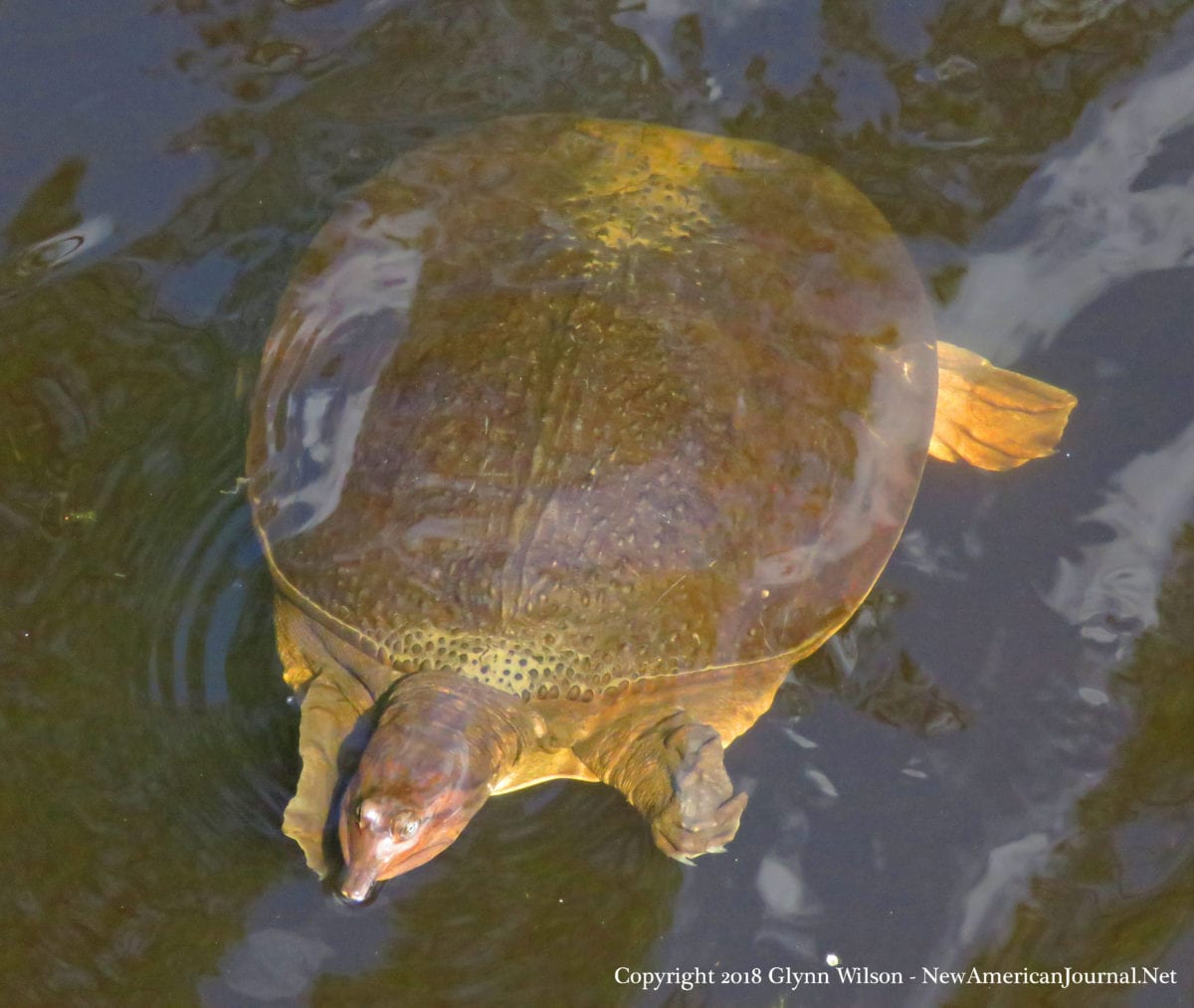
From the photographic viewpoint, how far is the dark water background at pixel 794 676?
3.30 metres

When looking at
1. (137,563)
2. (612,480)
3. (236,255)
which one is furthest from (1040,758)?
(236,255)

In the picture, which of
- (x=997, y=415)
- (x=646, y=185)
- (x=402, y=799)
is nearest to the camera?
(x=402, y=799)

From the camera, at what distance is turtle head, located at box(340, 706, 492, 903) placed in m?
2.90

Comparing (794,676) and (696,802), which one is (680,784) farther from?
(794,676)

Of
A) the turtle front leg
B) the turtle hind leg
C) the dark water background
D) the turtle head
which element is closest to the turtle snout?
the turtle head

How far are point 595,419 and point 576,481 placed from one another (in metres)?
0.17

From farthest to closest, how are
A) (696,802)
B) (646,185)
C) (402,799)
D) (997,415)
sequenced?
(997,415)
(646,185)
(696,802)
(402,799)

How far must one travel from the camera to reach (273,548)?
3.42 meters

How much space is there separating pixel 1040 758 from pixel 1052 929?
464mm

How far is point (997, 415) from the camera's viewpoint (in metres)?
3.81

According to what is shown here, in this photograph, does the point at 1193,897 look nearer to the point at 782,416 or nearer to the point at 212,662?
the point at 782,416

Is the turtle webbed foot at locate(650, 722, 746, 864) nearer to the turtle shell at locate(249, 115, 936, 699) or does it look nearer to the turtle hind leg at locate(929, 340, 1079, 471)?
the turtle shell at locate(249, 115, 936, 699)

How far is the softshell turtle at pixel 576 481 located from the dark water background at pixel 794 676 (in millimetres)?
344

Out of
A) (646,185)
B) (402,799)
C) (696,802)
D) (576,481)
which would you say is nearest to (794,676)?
(696,802)
